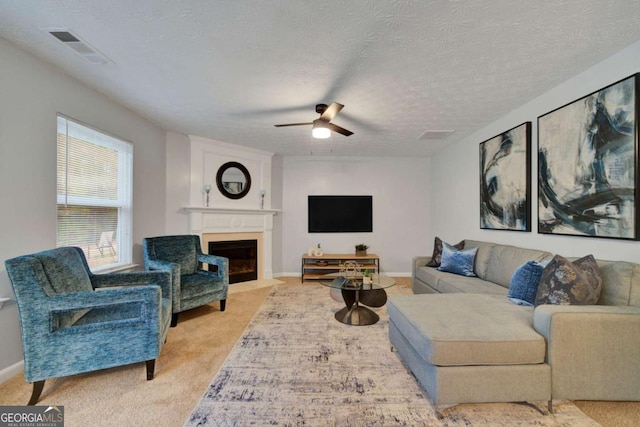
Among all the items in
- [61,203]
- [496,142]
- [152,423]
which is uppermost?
[496,142]

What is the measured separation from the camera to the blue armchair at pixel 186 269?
2828mm

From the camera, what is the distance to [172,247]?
3318 mm

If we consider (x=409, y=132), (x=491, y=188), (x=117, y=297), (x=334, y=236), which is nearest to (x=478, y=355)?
(x=117, y=297)

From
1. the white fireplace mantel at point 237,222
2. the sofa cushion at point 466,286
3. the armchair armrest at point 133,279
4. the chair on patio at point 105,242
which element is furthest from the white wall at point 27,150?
the sofa cushion at point 466,286

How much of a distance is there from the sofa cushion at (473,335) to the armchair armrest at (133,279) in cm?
206

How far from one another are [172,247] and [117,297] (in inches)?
63.0

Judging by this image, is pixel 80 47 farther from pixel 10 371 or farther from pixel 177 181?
pixel 10 371

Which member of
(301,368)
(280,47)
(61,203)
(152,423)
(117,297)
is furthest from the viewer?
(61,203)

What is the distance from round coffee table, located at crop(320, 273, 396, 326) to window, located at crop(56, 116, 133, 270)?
2.43m

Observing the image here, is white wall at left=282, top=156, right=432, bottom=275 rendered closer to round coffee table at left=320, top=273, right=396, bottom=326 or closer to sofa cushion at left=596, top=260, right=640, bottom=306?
round coffee table at left=320, top=273, right=396, bottom=326

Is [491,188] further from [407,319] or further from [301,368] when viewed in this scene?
[301,368]

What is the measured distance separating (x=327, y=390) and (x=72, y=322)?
6.01ft

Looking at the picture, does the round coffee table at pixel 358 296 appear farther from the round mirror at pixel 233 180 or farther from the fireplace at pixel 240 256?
the round mirror at pixel 233 180

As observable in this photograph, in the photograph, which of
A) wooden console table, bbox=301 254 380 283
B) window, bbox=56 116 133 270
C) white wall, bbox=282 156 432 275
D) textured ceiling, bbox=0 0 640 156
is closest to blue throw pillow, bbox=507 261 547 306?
textured ceiling, bbox=0 0 640 156
